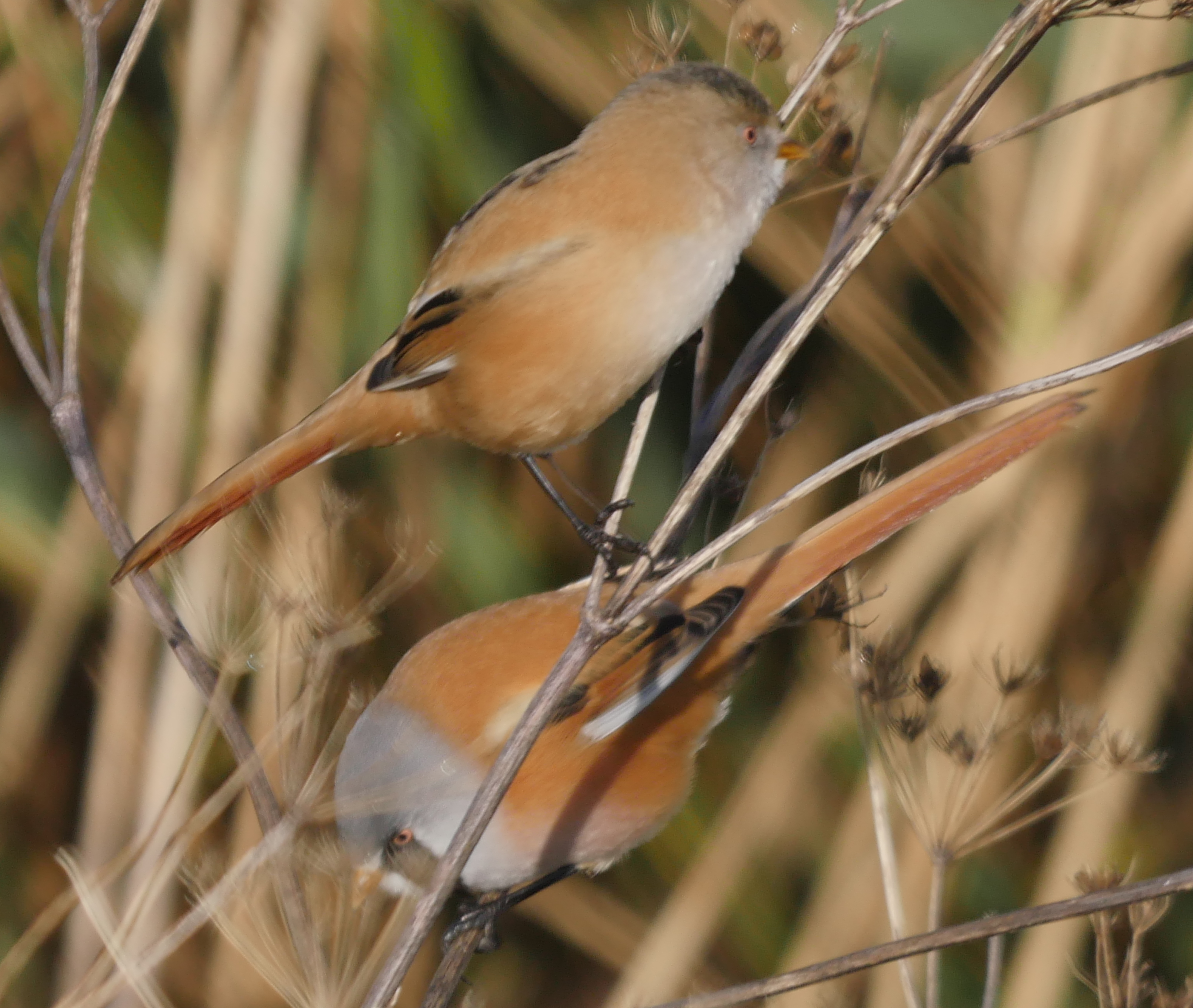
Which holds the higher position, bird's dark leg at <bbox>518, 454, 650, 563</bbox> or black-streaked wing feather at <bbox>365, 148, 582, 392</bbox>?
black-streaked wing feather at <bbox>365, 148, 582, 392</bbox>

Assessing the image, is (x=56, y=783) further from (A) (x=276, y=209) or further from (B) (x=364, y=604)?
(B) (x=364, y=604)

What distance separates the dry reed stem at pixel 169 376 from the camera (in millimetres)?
2340

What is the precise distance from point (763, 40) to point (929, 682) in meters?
0.91

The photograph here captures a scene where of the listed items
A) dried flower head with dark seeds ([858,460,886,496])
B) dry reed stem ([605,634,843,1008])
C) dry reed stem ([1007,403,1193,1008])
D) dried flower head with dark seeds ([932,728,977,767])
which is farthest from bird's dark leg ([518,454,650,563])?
dry reed stem ([1007,403,1193,1008])

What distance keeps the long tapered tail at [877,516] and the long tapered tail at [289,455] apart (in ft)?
2.08

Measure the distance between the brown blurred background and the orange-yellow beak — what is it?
0.56m

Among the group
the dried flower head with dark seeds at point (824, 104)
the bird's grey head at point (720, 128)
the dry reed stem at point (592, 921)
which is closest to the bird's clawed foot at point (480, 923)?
the dry reed stem at point (592, 921)

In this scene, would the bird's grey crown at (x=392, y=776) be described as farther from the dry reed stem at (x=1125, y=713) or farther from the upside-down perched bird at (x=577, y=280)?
the dry reed stem at (x=1125, y=713)

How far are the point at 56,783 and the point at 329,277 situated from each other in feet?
4.35

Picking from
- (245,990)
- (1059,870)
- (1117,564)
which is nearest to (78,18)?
(245,990)

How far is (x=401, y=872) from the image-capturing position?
A: 185 centimetres

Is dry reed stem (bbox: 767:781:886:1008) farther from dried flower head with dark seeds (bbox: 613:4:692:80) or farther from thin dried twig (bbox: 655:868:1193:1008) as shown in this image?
dried flower head with dark seeds (bbox: 613:4:692:80)

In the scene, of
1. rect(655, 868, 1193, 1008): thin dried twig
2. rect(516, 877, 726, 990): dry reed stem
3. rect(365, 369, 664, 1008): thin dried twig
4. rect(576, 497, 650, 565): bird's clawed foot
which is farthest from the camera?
rect(516, 877, 726, 990): dry reed stem

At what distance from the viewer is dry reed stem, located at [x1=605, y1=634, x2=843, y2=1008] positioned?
2436 millimetres
